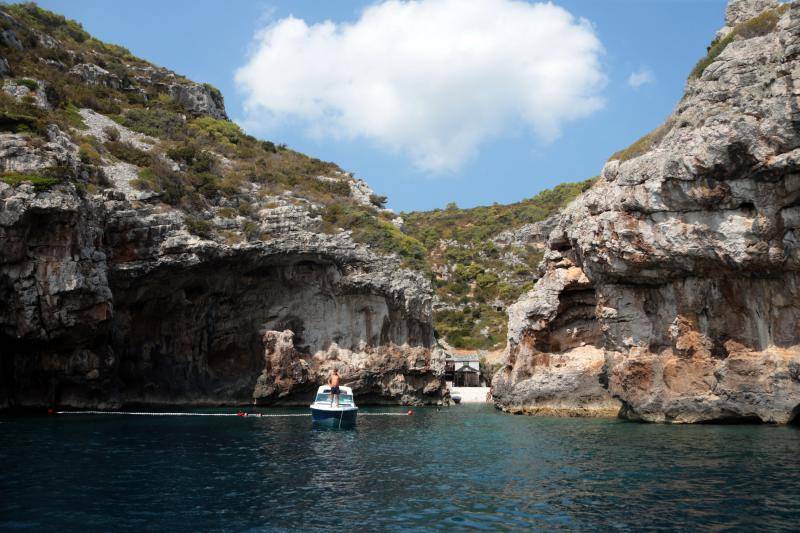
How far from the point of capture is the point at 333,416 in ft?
112

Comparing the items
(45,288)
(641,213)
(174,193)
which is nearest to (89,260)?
(45,288)

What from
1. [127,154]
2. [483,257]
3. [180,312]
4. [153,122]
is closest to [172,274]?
[180,312]

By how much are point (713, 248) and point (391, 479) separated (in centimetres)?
2341

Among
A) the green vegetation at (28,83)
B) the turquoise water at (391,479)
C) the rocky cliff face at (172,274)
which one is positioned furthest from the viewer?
the green vegetation at (28,83)

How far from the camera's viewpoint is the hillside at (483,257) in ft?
319

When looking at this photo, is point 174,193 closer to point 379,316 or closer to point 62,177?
point 62,177

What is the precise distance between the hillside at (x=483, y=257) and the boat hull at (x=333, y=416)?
45.8m

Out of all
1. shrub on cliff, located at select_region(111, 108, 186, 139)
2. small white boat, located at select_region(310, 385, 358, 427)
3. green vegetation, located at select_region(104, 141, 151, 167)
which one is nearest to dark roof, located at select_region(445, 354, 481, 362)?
shrub on cliff, located at select_region(111, 108, 186, 139)

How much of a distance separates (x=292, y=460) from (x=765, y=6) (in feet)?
144

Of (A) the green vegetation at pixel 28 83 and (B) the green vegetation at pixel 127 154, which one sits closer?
(A) the green vegetation at pixel 28 83

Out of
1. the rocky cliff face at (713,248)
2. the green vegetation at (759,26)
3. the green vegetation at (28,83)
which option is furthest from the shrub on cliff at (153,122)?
the green vegetation at (759,26)

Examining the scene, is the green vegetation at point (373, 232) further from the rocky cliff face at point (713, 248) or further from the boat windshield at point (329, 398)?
the boat windshield at point (329, 398)

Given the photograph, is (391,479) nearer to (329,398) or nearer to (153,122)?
(329,398)

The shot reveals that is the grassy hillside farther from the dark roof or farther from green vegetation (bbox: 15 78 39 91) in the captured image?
the dark roof
